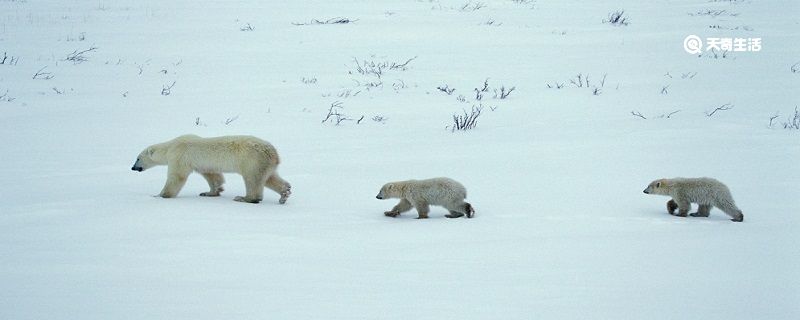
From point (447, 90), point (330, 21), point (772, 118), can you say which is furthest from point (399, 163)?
point (330, 21)

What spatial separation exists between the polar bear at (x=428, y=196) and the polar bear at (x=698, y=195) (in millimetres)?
1826

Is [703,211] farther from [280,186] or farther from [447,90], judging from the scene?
[447,90]

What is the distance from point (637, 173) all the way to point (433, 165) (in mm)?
2213

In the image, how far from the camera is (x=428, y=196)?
664 centimetres

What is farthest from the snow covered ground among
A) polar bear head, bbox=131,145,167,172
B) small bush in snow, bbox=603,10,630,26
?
small bush in snow, bbox=603,10,630,26

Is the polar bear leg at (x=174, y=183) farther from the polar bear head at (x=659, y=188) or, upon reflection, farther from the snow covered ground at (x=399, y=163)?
the polar bear head at (x=659, y=188)

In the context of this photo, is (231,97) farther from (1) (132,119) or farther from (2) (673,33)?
(2) (673,33)

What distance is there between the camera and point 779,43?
54.3ft

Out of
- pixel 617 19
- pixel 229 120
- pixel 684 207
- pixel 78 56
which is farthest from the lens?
pixel 617 19

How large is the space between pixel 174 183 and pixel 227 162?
1.85 ft

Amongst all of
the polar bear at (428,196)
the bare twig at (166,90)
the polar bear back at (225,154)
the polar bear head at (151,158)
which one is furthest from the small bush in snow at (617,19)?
the polar bear head at (151,158)

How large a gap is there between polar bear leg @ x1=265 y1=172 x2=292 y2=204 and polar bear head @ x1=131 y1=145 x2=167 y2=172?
114 cm

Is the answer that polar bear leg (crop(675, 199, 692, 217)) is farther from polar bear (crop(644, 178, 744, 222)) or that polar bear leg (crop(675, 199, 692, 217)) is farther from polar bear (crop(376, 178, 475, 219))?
polar bear (crop(376, 178, 475, 219))

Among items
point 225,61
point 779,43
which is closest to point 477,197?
point 225,61
